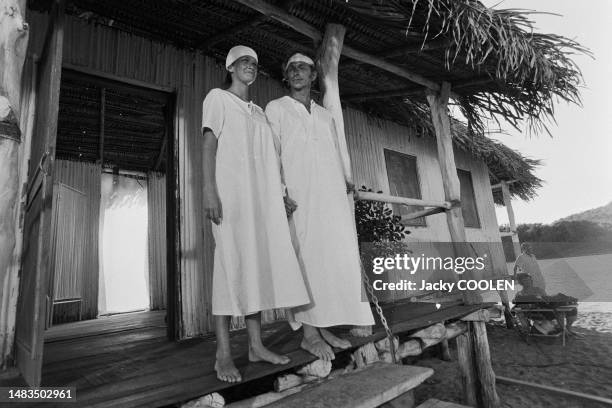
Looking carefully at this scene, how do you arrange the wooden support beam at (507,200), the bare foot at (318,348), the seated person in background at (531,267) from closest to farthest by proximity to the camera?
the bare foot at (318,348), the seated person in background at (531,267), the wooden support beam at (507,200)

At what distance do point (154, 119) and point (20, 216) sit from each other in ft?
10.8

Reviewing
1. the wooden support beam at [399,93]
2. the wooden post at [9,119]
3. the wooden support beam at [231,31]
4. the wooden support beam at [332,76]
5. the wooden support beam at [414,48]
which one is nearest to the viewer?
the wooden post at [9,119]

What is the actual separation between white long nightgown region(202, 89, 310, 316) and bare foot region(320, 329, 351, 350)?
1.72ft

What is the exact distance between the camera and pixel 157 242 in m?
7.89

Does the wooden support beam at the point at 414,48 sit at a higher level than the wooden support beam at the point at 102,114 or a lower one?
lower

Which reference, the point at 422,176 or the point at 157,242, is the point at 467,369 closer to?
the point at 422,176

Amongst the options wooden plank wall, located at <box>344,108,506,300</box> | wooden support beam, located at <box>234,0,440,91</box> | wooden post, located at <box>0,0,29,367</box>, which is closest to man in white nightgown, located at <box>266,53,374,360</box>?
wooden support beam, located at <box>234,0,440,91</box>

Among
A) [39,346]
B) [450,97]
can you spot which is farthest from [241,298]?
Answer: [450,97]

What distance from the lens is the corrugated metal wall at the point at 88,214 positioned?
22.6ft

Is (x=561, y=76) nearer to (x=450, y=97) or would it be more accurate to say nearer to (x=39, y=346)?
(x=450, y=97)

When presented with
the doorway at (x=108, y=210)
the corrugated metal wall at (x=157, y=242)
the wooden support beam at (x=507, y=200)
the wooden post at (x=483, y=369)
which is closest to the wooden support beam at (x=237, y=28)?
the doorway at (x=108, y=210)

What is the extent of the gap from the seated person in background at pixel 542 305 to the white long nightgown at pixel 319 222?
6172 mm

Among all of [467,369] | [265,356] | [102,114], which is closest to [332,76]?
[265,356]

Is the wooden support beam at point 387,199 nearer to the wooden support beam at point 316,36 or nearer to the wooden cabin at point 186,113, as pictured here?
the wooden cabin at point 186,113
